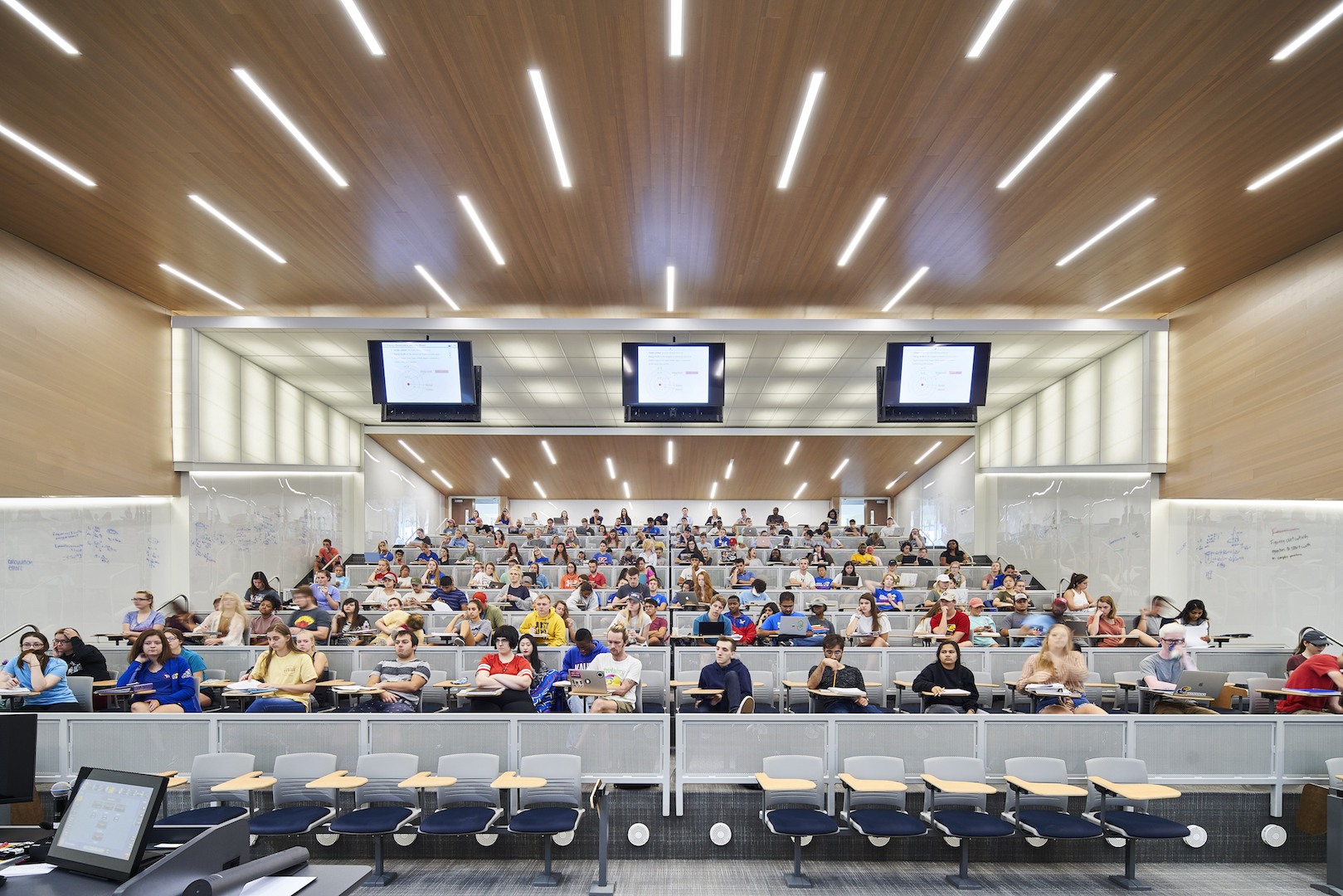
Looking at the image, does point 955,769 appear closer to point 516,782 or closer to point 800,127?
point 516,782

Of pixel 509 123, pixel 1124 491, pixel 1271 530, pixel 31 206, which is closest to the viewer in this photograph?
pixel 509 123

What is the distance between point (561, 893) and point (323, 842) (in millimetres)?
1966

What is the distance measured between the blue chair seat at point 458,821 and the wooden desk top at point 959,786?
324cm

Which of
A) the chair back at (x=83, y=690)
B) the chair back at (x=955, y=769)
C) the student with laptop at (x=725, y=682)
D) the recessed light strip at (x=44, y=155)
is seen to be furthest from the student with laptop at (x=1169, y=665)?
the recessed light strip at (x=44, y=155)

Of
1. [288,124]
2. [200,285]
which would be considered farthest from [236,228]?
[288,124]

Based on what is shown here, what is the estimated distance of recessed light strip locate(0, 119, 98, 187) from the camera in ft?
25.2

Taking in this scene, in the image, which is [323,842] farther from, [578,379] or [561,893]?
[578,379]

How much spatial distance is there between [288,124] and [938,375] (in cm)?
964

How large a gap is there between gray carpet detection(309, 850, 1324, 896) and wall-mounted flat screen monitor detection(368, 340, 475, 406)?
8.00m

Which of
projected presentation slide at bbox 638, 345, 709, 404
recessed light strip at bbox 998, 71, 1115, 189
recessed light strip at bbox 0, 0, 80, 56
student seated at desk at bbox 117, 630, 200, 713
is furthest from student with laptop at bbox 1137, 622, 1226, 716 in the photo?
recessed light strip at bbox 0, 0, 80, 56

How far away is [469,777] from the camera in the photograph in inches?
251

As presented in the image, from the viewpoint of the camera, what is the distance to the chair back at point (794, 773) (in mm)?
6410

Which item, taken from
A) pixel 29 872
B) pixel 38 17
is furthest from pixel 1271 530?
pixel 38 17

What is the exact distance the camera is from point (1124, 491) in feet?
47.5
